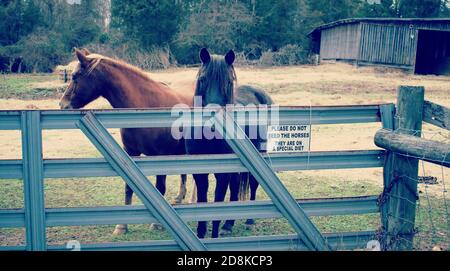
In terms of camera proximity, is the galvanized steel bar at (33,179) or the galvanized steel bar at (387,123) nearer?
the galvanized steel bar at (33,179)

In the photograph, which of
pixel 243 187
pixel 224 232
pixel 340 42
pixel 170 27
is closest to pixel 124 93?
pixel 243 187

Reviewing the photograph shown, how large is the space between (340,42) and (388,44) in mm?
5772

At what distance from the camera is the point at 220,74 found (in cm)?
448

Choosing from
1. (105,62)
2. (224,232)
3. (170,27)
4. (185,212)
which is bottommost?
(224,232)

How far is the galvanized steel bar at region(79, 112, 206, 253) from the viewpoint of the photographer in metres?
3.26

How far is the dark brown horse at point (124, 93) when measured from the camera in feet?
16.9

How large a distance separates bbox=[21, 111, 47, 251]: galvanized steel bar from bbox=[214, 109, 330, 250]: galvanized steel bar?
1.35 metres

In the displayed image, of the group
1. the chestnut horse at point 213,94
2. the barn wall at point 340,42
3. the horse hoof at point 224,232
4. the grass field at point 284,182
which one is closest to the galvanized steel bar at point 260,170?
the chestnut horse at point 213,94

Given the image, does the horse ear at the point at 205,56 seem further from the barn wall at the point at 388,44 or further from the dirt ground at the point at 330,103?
the barn wall at the point at 388,44

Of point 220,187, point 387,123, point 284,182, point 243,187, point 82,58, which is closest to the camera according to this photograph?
point 387,123

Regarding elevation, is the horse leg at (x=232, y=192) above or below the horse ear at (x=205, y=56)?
below

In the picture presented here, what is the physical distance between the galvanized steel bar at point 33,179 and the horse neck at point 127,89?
2016mm

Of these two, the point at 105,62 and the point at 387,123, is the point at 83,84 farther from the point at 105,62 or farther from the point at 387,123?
the point at 387,123
